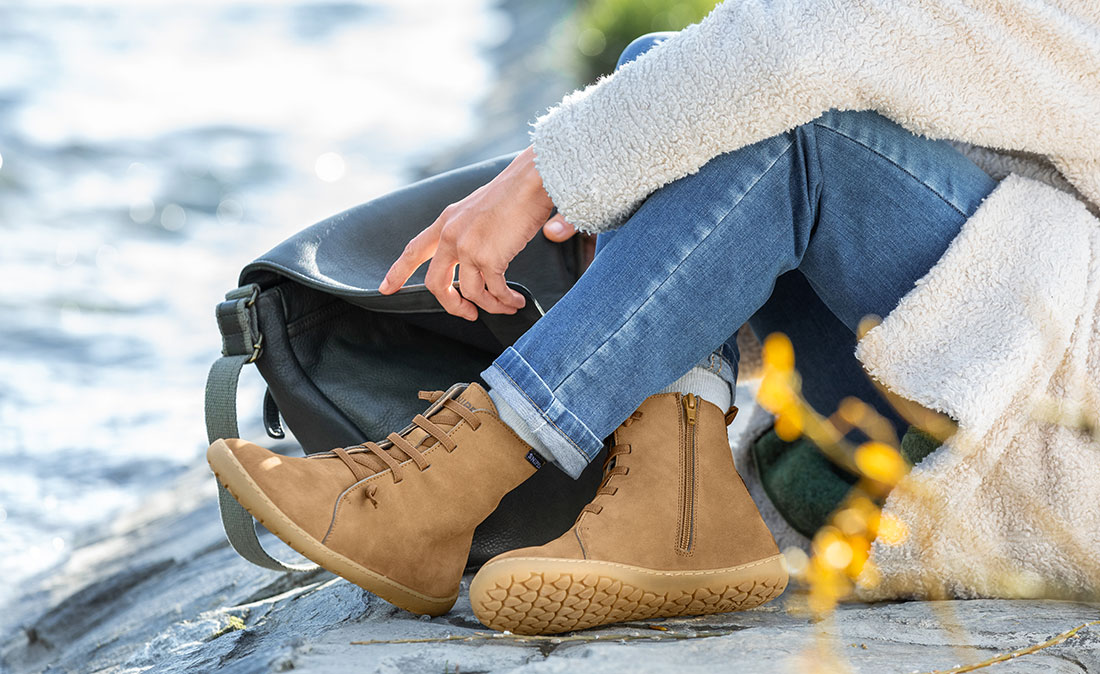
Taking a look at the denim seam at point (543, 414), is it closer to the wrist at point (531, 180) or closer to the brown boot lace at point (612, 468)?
the brown boot lace at point (612, 468)

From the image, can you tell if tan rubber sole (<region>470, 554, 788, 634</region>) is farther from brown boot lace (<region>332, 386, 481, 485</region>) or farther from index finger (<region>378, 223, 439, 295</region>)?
index finger (<region>378, 223, 439, 295</region>)

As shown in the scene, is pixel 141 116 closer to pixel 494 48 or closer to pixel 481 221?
pixel 494 48

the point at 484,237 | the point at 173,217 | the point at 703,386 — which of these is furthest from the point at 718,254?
the point at 173,217

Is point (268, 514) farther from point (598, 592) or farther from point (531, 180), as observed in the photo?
point (531, 180)

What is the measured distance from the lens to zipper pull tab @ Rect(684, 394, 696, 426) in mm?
1338

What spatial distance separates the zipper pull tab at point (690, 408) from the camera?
52.7 inches

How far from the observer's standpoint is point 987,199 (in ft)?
4.07

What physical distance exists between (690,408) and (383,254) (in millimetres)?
571

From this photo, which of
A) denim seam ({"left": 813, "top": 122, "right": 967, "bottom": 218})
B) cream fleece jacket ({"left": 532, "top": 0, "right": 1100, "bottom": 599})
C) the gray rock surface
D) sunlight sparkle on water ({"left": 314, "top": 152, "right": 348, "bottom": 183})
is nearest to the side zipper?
the gray rock surface

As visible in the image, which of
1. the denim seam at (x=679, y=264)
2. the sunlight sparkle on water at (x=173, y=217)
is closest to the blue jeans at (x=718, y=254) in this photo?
the denim seam at (x=679, y=264)

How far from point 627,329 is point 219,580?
3.80 feet

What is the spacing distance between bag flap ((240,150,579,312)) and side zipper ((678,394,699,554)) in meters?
0.38

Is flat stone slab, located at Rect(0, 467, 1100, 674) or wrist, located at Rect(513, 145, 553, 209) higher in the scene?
wrist, located at Rect(513, 145, 553, 209)

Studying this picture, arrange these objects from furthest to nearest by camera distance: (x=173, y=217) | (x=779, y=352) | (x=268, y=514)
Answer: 1. (x=173, y=217)
2. (x=779, y=352)
3. (x=268, y=514)
